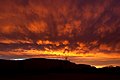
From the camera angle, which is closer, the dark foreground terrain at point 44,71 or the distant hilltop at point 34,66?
the dark foreground terrain at point 44,71

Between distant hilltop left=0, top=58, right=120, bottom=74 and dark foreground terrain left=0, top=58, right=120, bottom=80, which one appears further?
distant hilltop left=0, top=58, right=120, bottom=74

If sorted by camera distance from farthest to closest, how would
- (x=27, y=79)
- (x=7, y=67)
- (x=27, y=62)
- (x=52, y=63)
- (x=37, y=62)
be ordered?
(x=52, y=63) < (x=37, y=62) < (x=27, y=62) < (x=7, y=67) < (x=27, y=79)

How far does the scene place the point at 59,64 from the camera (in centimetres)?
7525

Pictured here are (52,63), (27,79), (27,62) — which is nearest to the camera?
(27,79)

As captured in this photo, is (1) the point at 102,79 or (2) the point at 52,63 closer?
(1) the point at 102,79

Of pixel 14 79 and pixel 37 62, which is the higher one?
pixel 37 62

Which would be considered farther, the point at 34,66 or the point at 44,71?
the point at 34,66

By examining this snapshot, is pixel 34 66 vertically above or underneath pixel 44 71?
above

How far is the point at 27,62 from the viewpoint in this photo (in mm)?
63500

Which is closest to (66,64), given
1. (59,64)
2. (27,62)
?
(59,64)

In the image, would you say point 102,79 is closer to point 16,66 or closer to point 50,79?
point 50,79

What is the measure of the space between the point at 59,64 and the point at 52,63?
→ 2507 mm

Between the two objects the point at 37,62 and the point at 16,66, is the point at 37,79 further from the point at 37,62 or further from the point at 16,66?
the point at 37,62

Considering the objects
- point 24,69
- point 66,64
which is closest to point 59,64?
point 66,64
